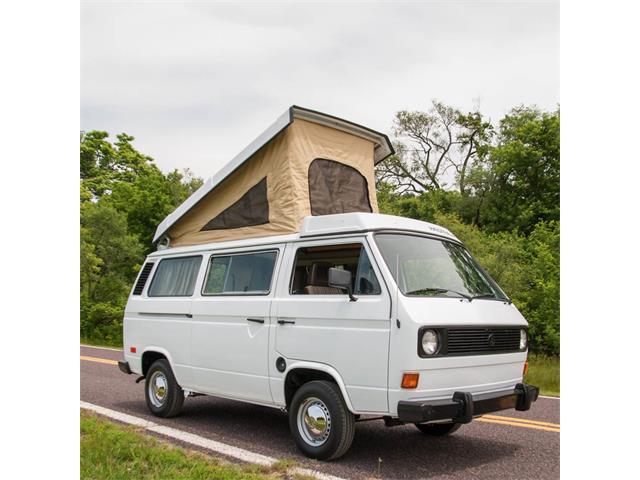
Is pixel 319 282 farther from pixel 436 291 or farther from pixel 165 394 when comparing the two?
pixel 165 394

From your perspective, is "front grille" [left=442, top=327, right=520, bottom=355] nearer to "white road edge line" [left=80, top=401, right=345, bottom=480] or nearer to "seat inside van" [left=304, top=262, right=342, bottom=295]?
"seat inside van" [left=304, top=262, right=342, bottom=295]

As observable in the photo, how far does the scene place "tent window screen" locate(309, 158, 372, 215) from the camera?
787 centimetres

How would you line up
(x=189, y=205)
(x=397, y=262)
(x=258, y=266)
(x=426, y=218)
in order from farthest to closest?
(x=426, y=218), (x=189, y=205), (x=258, y=266), (x=397, y=262)

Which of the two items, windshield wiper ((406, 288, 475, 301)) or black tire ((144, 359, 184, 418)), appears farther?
black tire ((144, 359, 184, 418))

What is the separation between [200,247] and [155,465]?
134 inches

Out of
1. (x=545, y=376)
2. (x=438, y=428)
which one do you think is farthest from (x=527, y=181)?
(x=438, y=428)

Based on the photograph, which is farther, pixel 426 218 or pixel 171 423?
pixel 426 218

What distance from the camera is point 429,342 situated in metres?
5.71

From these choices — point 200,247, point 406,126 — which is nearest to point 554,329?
point 200,247

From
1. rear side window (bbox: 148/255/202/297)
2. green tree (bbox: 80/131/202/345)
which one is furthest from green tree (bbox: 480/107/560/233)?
rear side window (bbox: 148/255/202/297)

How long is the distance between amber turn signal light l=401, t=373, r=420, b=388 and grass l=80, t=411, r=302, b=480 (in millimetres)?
1223

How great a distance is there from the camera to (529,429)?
7695mm

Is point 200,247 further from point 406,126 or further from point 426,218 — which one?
point 406,126

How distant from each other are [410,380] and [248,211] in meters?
3.40
